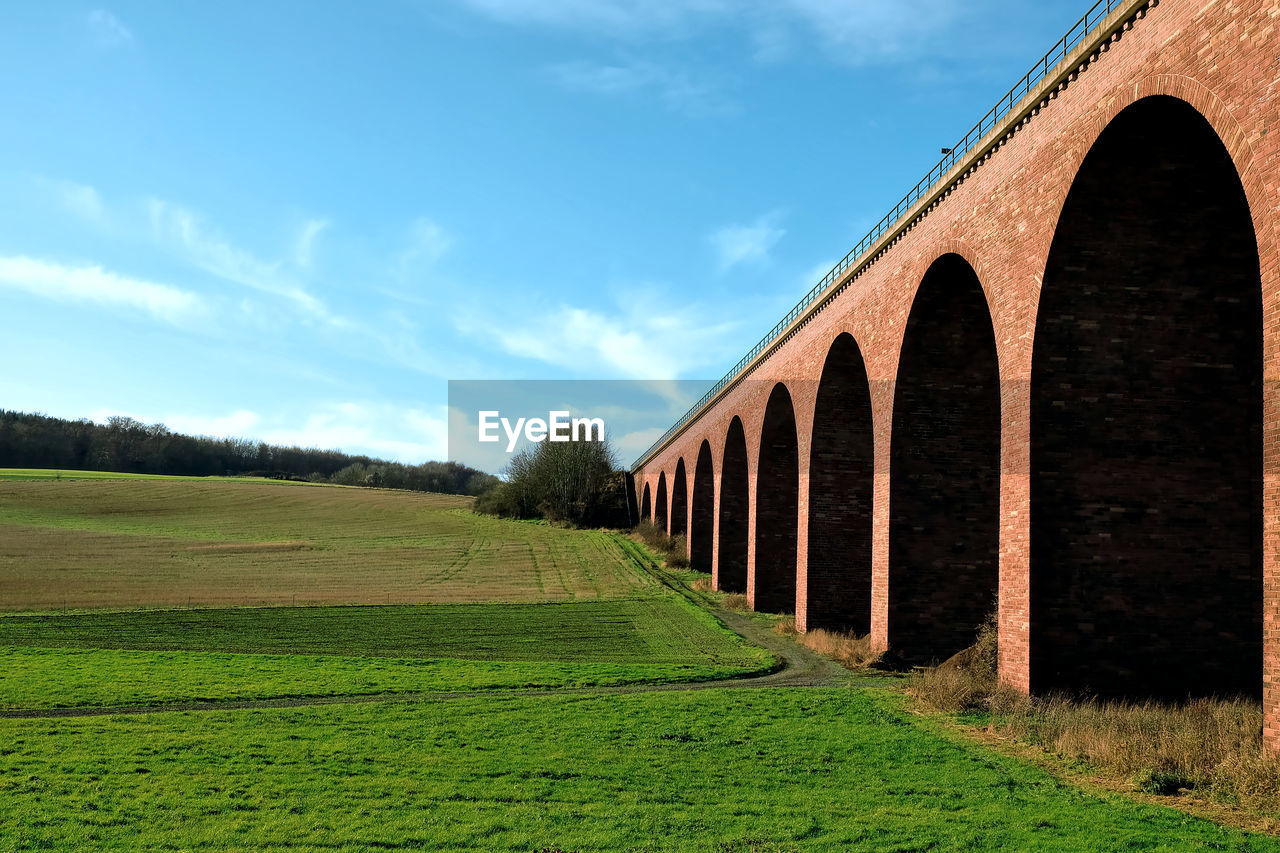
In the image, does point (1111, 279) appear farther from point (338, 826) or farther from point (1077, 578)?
point (338, 826)

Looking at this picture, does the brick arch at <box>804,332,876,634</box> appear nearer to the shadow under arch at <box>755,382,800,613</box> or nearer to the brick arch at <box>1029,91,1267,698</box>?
the shadow under arch at <box>755,382,800,613</box>

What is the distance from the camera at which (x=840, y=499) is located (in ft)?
72.0

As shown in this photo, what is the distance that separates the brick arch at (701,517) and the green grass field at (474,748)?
14.2 metres

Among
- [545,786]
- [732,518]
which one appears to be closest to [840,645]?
[545,786]

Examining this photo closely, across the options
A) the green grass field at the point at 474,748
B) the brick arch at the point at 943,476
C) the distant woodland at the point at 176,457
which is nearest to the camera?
the green grass field at the point at 474,748

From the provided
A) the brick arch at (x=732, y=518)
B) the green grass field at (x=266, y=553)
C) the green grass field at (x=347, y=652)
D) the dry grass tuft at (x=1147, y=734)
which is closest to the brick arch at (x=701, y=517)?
the green grass field at (x=266, y=553)

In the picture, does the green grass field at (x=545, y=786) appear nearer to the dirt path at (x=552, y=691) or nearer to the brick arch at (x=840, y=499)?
the dirt path at (x=552, y=691)

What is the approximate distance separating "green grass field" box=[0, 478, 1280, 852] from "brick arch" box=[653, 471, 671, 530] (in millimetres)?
26645

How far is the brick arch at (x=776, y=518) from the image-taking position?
27.8 metres

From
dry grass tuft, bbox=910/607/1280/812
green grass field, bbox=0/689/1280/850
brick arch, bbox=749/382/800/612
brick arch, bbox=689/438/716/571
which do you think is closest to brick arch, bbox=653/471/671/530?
brick arch, bbox=689/438/716/571

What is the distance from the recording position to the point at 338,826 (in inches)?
310

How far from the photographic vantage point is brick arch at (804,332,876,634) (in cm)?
2181

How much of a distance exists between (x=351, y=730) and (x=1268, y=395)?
10723 millimetres

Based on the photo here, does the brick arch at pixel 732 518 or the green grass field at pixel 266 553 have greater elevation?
the brick arch at pixel 732 518
